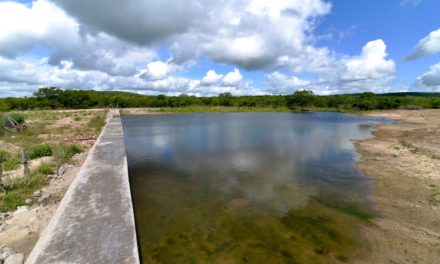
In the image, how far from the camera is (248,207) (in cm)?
848

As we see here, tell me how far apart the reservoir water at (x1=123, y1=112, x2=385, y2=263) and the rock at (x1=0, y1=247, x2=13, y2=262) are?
2656 millimetres

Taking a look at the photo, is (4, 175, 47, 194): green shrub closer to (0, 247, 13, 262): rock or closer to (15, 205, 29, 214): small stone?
(15, 205, 29, 214): small stone

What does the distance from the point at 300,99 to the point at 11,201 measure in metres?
79.4

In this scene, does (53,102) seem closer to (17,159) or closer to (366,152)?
(17,159)

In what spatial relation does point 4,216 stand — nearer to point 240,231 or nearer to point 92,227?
point 92,227

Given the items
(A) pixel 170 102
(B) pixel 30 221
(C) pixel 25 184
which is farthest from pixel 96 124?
(A) pixel 170 102

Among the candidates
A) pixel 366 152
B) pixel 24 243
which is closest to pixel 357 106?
pixel 366 152

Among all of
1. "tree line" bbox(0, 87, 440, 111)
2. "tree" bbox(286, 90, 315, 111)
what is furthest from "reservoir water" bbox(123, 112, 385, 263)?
"tree" bbox(286, 90, 315, 111)

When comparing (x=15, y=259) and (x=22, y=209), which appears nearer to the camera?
(x=15, y=259)

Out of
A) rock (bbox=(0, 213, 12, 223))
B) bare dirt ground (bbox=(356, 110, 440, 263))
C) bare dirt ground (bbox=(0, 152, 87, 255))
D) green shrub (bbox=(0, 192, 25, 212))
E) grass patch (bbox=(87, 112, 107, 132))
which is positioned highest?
green shrub (bbox=(0, 192, 25, 212))

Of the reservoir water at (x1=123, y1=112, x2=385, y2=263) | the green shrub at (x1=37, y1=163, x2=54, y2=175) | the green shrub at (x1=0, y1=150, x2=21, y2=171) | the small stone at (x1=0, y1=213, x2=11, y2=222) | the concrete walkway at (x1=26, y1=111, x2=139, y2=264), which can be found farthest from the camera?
the green shrub at (x1=0, y1=150, x2=21, y2=171)

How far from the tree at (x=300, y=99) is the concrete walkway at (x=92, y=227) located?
252 ft

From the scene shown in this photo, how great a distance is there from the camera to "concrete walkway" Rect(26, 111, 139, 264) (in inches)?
168

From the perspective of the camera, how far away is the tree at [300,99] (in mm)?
78812
